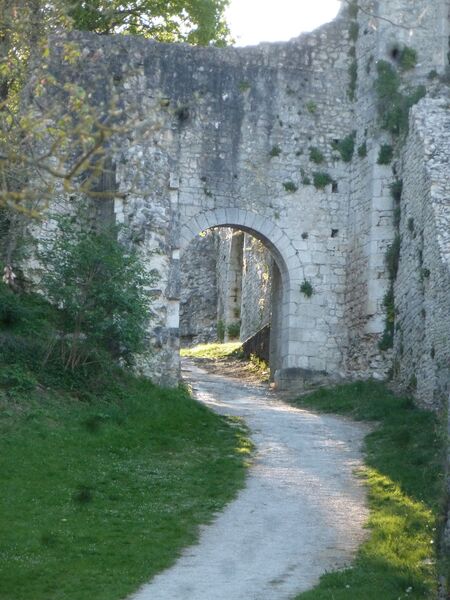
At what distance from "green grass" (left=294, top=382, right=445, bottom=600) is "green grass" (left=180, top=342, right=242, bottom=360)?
7.89 meters

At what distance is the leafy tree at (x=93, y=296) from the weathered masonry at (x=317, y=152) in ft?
11.3

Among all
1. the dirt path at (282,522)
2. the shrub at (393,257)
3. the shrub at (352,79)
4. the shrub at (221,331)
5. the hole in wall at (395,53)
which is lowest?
the dirt path at (282,522)

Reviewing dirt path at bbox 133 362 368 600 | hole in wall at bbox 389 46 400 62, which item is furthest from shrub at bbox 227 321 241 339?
dirt path at bbox 133 362 368 600

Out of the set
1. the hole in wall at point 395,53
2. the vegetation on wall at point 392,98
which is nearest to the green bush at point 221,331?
the vegetation on wall at point 392,98

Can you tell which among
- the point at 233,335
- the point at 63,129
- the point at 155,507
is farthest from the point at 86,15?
the point at 63,129

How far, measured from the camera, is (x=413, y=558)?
40.5ft

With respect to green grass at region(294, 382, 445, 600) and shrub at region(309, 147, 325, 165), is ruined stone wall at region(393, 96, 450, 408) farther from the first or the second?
shrub at region(309, 147, 325, 165)

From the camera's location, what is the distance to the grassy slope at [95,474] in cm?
1183

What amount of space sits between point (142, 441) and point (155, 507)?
2.98m

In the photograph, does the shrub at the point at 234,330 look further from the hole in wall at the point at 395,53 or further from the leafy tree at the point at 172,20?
the hole in wall at the point at 395,53

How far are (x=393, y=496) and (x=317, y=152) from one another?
33.7 feet

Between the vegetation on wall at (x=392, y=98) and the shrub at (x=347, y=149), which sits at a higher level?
the vegetation on wall at (x=392, y=98)

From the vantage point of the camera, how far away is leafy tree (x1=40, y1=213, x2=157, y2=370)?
59.7 feet

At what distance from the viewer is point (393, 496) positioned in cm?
1473
